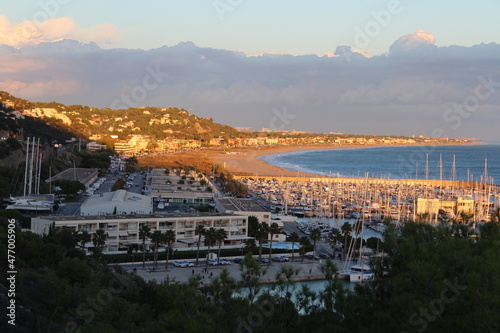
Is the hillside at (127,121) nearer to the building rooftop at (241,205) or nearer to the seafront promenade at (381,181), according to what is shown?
the seafront promenade at (381,181)

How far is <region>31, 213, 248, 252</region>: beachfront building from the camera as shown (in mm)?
26625

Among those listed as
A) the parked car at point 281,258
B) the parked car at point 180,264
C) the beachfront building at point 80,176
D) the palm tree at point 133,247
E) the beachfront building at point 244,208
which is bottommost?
the parked car at point 281,258

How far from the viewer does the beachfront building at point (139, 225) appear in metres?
26.6

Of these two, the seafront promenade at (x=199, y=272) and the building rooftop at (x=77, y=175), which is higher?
the building rooftop at (x=77, y=175)

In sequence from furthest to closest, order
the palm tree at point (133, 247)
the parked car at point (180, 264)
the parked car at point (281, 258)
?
1. the parked car at point (281, 258)
2. the palm tree at point (133, 247)
3. the parked car at point (180, 264)

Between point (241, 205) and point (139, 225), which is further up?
point (241, 205)

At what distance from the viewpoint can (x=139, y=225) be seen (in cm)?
2848

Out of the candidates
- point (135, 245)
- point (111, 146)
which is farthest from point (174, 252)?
point (111, 146)

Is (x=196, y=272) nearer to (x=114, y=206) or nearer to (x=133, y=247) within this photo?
(x=133, y=247)

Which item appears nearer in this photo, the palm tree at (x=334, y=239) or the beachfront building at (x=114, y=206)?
the palm tree at (x=334, y=239)

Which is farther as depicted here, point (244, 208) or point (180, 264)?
point (244, 208)

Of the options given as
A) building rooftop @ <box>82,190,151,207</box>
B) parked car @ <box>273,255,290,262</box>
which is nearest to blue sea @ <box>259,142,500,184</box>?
building rooftop @ <box>82,190,151,207</box>

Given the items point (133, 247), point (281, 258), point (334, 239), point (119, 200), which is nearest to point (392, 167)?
point (119, 200)

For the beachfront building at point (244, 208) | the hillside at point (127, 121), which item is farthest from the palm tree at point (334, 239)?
the hillside at point (127, 121)
